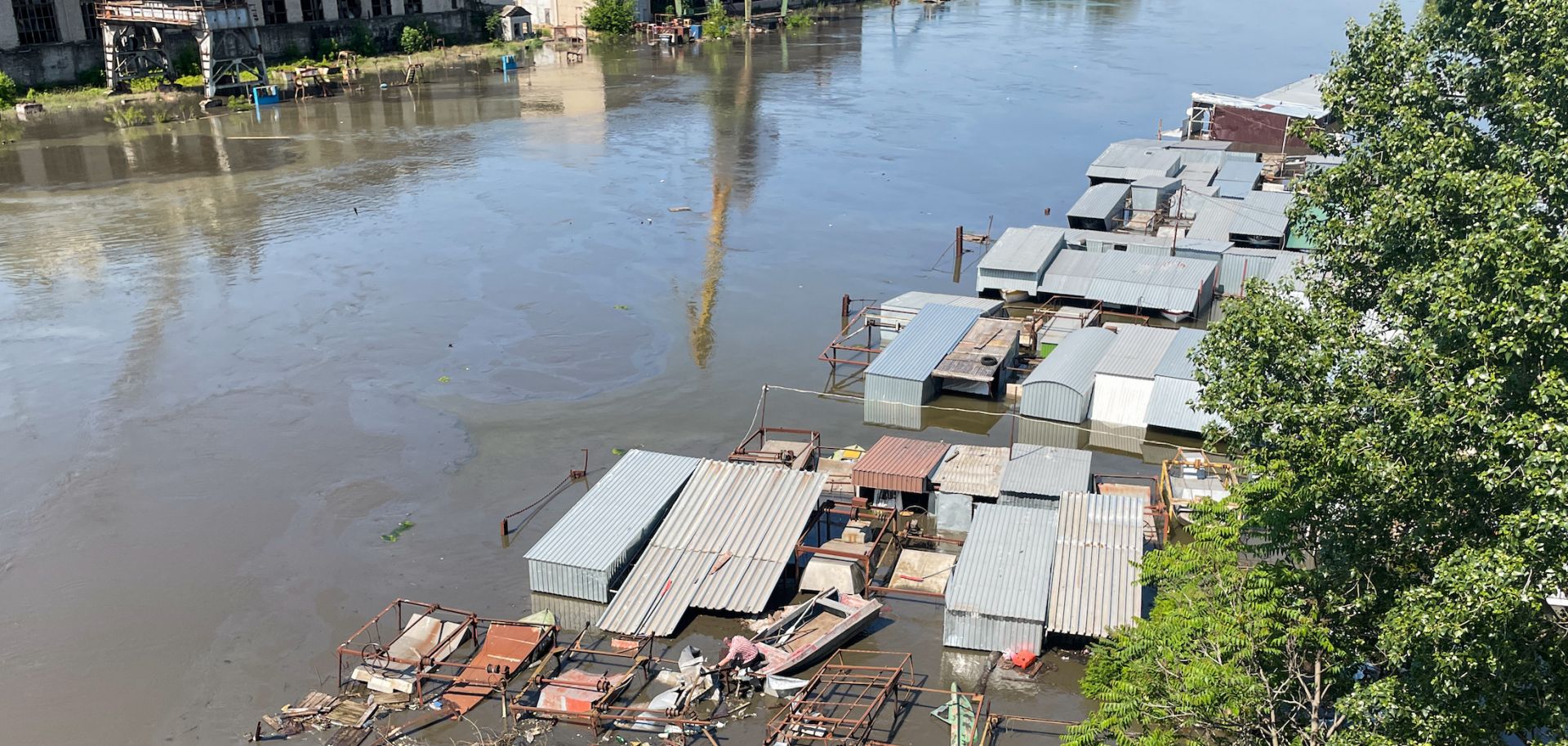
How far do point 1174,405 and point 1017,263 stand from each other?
14.4 meters

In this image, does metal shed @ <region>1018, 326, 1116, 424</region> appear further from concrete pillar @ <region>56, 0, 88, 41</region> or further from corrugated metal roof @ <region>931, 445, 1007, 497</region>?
concrete pillar @ <region>56, 0, 88, 41</region>

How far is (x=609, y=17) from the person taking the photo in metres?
128

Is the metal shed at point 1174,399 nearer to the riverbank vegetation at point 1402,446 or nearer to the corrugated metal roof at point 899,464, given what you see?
the corrugated metal roof at point 899,464

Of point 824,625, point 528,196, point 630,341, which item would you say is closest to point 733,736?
point 824,625

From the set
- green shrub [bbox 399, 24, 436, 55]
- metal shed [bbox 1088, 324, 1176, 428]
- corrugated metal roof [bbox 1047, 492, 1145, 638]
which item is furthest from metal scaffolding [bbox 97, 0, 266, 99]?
corrugated metal roof [bbox 1047, 492, 1145, 638]

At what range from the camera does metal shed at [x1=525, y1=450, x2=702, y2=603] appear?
29.6 metres

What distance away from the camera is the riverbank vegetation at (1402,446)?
1501 centimetres

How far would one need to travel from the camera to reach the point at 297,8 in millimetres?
108062

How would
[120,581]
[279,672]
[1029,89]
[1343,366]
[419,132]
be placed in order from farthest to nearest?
[1029,89]
[419,132]
[120,581]
[279,672]
[1343,366]

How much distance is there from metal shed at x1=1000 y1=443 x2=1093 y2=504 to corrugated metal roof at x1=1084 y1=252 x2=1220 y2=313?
1674 centimetres

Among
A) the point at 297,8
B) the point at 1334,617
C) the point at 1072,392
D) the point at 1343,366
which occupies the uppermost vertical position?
the point at 297,8

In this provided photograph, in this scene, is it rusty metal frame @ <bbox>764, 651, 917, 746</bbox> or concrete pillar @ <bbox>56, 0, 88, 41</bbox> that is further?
concrete pillar @ <bbox>56, 0, 88, 41</bbox>

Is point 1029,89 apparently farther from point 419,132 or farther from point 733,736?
point 733,736

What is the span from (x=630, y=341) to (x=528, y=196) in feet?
83.2
